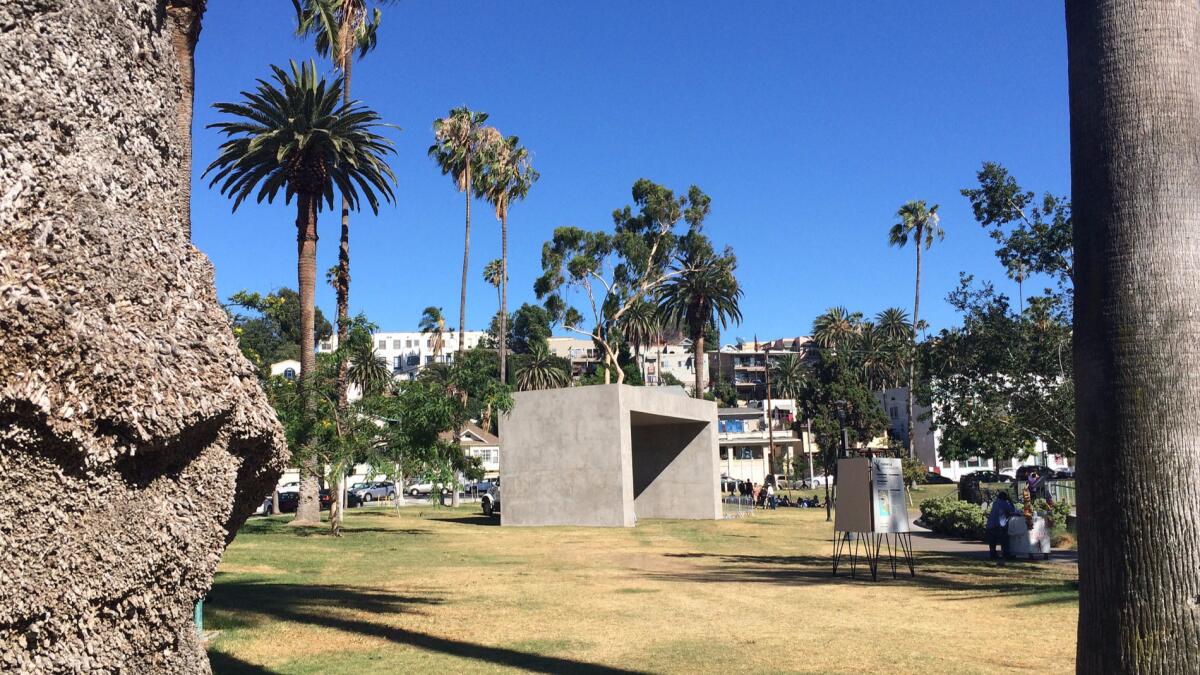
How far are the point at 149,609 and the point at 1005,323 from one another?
16676 millimetres

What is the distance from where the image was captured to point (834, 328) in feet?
317

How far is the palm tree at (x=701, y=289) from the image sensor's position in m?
58.5

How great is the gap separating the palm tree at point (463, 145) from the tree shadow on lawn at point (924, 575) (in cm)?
3365

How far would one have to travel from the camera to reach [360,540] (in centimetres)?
2619

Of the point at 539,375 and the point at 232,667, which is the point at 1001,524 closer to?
the point at 232,667

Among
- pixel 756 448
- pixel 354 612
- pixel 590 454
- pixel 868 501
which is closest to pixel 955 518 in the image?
pixel 868 501

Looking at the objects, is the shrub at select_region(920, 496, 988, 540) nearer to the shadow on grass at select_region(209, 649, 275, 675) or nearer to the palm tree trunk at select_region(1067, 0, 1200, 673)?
the shadow on grass at select_region(209, 649, 275, 675)

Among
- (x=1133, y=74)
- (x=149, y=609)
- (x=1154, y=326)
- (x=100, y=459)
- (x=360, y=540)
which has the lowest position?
(x=360, y=540)

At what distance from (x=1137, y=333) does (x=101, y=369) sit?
502cm

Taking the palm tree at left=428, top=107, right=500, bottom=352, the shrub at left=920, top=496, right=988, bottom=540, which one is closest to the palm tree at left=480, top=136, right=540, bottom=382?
the palm tree at left=428, top=107, right=500, bottom=352

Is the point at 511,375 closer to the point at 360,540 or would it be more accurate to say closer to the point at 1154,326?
the point at 360,540

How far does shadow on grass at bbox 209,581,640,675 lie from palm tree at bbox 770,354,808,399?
3272 inches

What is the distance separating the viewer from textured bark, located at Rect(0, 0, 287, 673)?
275 centimetres

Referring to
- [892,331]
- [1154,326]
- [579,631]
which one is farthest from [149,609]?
[892,331]
